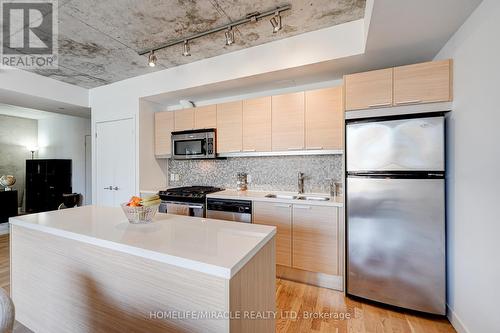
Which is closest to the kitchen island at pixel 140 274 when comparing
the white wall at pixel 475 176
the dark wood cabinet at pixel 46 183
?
the white wall at pixel 475 176

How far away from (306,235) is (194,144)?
6.60 ft

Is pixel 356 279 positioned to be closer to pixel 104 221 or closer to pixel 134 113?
pixel 104 221

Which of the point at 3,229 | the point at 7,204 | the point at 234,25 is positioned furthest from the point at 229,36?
the point at 7,204

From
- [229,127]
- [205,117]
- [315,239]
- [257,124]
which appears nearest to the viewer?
[315,239]

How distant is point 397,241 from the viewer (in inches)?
75.4

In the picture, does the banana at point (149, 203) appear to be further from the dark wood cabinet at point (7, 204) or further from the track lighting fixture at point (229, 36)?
the dark wood cabinet at point (7, 204)

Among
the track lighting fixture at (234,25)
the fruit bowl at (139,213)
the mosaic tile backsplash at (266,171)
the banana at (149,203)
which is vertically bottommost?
the fruit bowl at (139,213)

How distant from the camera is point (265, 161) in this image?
3170 mm

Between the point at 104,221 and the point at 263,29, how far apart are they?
220 cm

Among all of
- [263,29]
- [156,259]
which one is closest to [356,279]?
[156,259]

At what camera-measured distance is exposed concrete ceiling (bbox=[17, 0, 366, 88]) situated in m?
1.87

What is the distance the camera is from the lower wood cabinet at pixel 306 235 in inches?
89.2

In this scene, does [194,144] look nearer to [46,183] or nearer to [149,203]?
[149,203]

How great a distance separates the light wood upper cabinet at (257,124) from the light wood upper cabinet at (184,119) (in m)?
0.90
